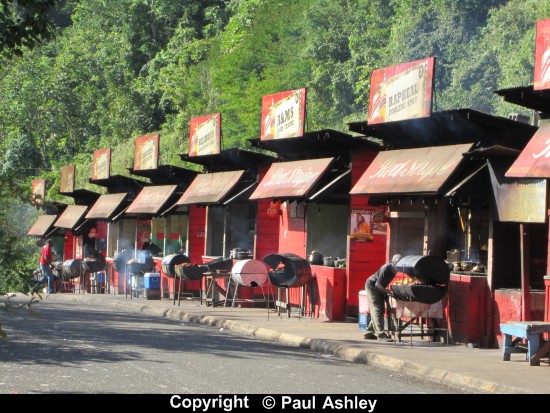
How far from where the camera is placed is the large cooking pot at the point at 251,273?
2533 cm

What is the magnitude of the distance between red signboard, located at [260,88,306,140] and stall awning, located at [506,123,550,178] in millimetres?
10013

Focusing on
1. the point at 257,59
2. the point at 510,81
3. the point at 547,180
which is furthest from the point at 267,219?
the point at 257,59

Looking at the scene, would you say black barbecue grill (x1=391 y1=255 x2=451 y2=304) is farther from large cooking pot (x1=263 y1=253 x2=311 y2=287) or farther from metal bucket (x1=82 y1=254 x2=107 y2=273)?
metal bucket (x1=82 y1=254 x2=107 y2=273)

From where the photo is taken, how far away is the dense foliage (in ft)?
199

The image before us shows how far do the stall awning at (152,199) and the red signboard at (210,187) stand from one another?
1842 mm

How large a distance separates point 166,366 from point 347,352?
370 cm

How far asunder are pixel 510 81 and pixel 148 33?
3348 centimetres

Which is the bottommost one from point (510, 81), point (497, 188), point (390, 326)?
point (390, 326)

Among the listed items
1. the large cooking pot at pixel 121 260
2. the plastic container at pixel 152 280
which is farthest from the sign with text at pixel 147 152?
the plastic container at pixel 152 280

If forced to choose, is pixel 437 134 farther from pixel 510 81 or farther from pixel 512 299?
pixel 510 81

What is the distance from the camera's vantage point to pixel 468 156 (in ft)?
59.6

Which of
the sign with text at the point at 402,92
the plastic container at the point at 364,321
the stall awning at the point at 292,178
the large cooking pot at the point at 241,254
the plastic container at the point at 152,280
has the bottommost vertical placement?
the plastic container at the point at 364,321

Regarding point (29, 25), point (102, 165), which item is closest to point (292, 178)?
point (29, 25)

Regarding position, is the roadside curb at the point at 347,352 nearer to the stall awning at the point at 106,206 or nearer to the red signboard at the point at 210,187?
the red signboard at the point at 210,187
